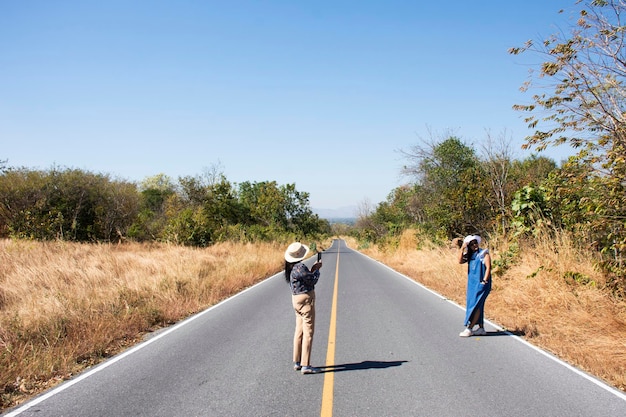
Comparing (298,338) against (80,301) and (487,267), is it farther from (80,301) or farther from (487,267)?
(80,301)

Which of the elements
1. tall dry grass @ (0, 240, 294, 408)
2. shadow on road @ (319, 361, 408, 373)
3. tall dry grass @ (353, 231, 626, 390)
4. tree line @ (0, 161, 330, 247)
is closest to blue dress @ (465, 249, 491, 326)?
tall dry grass @ (353, 231, 626, 390)

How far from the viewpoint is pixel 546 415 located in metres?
4.35

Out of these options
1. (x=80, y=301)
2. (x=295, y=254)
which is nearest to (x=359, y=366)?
(x=295, y=254)

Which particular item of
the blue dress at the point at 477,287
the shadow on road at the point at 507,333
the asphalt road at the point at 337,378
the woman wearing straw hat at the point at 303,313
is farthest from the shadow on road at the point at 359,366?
the shadow on road at the point at 507,333

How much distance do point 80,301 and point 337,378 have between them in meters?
6.61

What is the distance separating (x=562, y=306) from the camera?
913 cm

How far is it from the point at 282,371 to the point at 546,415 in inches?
124

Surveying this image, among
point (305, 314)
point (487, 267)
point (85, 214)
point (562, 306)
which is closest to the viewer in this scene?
point (305, 314)

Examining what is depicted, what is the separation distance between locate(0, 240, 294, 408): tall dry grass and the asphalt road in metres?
0.58

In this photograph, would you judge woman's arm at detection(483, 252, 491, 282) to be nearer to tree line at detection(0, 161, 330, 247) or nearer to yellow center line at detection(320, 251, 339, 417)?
yellow center line at detection(320, 251, 339, 417)

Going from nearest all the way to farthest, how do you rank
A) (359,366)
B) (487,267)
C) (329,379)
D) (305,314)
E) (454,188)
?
(329,379) → (305,314) → (359,366) → (487,267) → (454,188)

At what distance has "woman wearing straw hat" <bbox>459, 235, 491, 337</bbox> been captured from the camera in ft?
26.2


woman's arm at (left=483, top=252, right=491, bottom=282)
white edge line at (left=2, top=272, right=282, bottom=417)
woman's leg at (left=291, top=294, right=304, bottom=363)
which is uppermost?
woman's arm at (left=483, top=252, right=491, bottom=282)

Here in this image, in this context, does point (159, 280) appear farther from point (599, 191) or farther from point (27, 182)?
point (27, 182)
